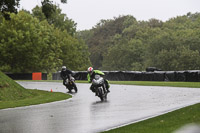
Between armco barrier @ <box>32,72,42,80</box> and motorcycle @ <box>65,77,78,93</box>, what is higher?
armco barrier @ <box>32,72,42,80</box>

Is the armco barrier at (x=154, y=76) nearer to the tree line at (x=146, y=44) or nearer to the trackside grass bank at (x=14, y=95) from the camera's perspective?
the trackside grass bank at (x=14, y=95)

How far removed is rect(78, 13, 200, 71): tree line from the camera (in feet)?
291

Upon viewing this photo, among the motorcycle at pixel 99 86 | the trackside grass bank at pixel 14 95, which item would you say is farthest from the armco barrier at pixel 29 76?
the motorcycle at pixel 99 86

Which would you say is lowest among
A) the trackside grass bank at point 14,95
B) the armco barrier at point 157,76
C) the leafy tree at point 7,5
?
the trackside grass bank at point 14,95

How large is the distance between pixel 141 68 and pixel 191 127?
91.6 metres

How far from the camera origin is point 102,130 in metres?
10.6

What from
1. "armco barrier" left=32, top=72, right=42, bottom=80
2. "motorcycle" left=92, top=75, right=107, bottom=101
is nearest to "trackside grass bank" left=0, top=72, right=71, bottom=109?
"motorcycle" left=92, top=75, right=107, bottom=101

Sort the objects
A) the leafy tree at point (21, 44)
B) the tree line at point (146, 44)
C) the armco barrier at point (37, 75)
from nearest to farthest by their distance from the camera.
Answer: the armco barrier at point (37, 75)
the leafy tree at point (21, 44)
the tree line at point (146, 44)

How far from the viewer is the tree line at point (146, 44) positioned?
88625mm

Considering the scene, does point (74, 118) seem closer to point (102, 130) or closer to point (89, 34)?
point (102, 130)

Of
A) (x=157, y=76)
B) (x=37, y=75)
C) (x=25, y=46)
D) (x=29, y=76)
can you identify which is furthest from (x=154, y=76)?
(x=25, y=46)

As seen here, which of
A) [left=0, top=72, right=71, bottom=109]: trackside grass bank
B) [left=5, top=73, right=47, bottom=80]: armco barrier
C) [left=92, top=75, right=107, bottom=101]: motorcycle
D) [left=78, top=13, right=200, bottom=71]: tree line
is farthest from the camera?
[left=78, top=13, right=200, bottom=71]: tree line

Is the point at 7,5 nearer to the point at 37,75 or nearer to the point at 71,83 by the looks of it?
the point at 71,83

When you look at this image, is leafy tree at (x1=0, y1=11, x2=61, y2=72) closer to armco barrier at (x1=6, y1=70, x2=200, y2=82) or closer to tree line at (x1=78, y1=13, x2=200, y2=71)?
armco barrier at (x1=6, y1=70, x2=200, y2=82)
